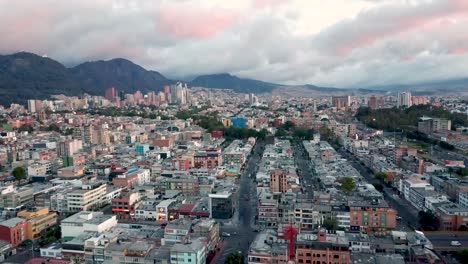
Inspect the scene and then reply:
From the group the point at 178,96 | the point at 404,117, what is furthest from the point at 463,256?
the point at 178,96

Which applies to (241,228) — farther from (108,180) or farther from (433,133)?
(433,133)

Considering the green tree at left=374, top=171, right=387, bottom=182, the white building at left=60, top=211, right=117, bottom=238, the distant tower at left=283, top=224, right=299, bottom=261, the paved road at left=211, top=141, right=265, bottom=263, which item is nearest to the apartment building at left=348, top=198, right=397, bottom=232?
the distant tower at left=283, top=224, right=299, bottom=261

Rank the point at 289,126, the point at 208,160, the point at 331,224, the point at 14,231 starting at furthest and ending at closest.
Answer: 1. the point at 289,126
2. the point at 208,160
3. the point at 331,224
4. the point at 14,231

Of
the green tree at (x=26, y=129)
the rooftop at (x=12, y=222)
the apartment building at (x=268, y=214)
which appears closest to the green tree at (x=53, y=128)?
the green tree at (x=26, y=129)

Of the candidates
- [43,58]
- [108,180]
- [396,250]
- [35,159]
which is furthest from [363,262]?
[43,58]

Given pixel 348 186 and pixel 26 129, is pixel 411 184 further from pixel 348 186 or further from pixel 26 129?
pixel 26 129
